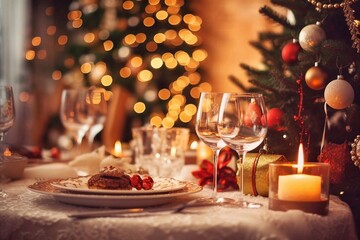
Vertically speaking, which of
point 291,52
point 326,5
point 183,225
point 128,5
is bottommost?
point 183,225

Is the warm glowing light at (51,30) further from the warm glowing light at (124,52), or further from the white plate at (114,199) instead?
the white plate at (114,199)

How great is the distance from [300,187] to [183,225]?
25cm

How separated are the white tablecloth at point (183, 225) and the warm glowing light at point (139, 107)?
3628 mm

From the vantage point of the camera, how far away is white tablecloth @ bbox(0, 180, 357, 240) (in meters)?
1.08

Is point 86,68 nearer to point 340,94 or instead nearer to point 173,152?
point 173,152

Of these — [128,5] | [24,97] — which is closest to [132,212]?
[128,5]

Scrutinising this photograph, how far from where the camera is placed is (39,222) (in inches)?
45.3

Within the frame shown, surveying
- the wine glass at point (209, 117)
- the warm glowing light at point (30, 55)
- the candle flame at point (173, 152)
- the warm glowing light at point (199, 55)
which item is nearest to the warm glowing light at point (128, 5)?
the warm glowing light at point (199, 55)

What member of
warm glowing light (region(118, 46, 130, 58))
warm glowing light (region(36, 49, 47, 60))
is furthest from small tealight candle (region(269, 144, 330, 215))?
warm glowing light (region(36, 49, 47, 60))

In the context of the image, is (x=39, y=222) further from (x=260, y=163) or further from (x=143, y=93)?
(x=143, y=93)

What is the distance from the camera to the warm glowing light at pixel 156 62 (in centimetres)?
487

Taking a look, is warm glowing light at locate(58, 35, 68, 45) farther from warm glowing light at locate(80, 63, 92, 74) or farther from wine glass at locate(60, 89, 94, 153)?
wine glass at locate(60, 89, 94, 153)

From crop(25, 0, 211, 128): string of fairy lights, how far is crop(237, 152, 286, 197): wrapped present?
3.36 meters

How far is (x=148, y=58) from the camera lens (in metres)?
4.88
